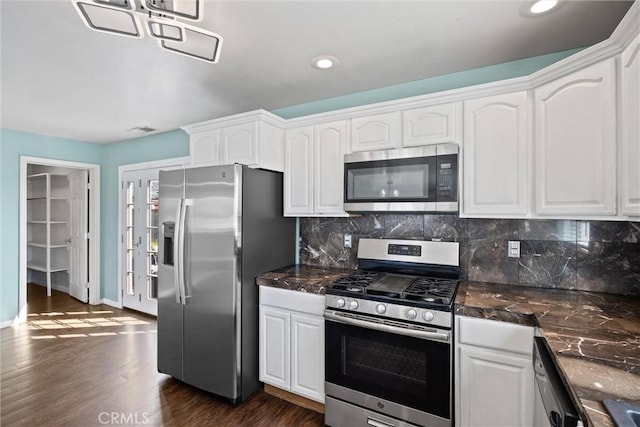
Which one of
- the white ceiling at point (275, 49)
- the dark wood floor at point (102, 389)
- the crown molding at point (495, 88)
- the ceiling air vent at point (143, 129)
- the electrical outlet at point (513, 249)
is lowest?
the dark wood floor at point (102, 389)

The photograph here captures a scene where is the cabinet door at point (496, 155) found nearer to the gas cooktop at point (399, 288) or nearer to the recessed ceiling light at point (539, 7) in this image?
the recessed ceiling light at point (539, 7)

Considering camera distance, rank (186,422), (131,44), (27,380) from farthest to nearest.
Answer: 1. (27,380)
2. (186,422)
3. (131,44)

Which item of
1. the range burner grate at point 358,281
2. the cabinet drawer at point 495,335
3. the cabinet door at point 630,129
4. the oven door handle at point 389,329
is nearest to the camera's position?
the cabinet door at point 630,129

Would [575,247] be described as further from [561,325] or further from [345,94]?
[345,94]

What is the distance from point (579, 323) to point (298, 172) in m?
2.10

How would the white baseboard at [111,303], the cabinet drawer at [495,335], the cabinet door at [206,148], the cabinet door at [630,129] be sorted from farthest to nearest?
the white baseboard at [111,303]
the cabinet door at [206,148]
the cabinet drawer at [495,335]
the cabinet door at [630,129]

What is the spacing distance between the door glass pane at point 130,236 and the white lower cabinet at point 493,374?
451cm

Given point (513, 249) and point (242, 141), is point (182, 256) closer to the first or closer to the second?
point (242, 141)

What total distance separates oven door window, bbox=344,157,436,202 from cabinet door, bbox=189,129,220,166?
48.6 inches

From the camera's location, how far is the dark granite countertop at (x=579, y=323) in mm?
938

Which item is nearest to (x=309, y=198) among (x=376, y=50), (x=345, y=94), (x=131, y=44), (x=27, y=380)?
(x=345, y=94)

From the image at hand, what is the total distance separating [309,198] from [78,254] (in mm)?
4551

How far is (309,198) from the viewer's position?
2.66 meters

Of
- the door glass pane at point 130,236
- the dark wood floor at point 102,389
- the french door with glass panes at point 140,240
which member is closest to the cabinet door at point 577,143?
the dark wood floor at point 102,389
